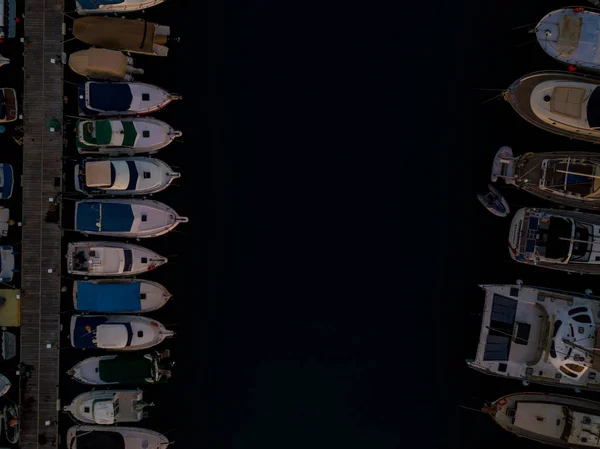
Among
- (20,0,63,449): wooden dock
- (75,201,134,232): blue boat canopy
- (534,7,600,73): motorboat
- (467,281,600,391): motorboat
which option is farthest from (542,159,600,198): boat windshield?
(20,0,63,449): wooden dock

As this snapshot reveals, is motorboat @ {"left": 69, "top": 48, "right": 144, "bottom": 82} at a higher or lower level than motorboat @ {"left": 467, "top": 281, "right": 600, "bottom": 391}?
higher

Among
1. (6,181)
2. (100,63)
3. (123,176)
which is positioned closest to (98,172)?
(123,176)

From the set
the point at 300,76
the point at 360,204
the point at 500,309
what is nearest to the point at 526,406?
the point at 500,309

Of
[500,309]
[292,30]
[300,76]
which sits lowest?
[500,309]

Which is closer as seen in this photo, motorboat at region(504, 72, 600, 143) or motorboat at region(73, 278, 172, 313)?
motorboat at region(504, 72, 600, 143)

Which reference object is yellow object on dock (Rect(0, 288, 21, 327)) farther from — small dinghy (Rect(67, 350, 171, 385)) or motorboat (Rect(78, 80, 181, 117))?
motorboat (Rect(78, 80, 181, 117))

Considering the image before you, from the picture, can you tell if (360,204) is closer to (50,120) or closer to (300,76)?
(300,76)

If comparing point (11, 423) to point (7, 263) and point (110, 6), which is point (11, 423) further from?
point (110, 6)
